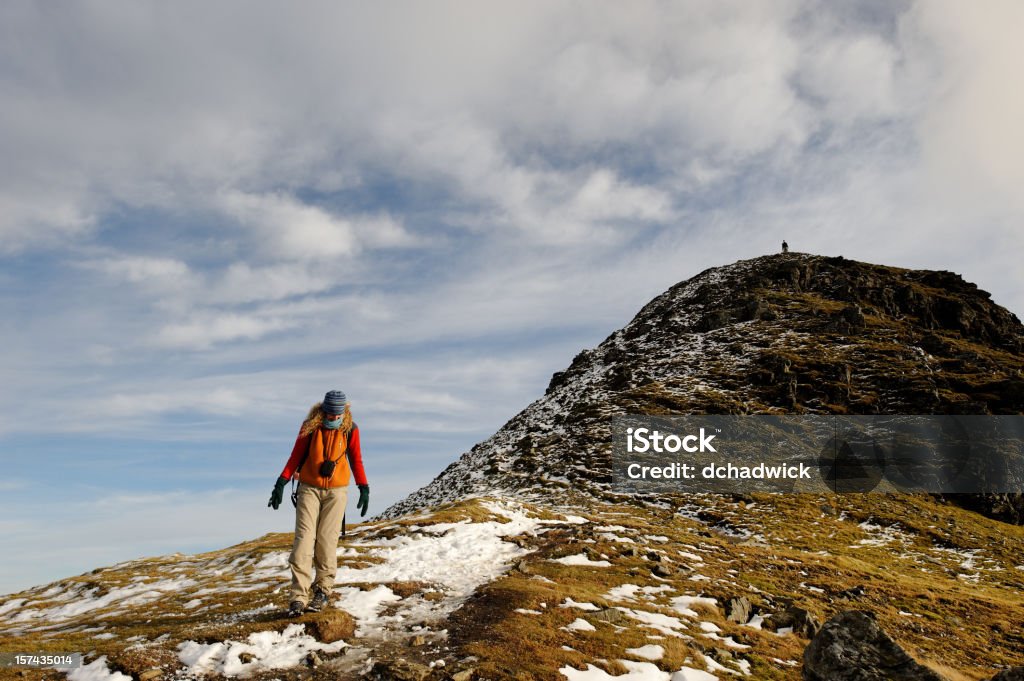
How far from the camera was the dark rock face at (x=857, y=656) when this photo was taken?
373 inches

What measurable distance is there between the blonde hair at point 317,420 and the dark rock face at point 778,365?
37.7 m

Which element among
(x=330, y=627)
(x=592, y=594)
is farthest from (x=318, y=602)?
(x=592, y=594)

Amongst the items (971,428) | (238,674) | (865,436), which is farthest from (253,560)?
(971,428)

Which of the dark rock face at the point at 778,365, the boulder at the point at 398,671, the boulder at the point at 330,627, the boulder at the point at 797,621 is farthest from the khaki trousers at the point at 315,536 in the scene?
the dark rock face at the point at 778,365

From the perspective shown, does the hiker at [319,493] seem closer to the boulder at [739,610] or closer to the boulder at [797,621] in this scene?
the boulder at [739,610]

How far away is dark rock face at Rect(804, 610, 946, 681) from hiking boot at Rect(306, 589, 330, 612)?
947 cm

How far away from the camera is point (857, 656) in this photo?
10.1 meters

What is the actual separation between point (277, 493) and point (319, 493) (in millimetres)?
864

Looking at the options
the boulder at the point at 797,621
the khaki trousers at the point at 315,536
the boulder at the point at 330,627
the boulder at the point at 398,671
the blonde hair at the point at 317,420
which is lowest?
the boulder at the point at 797,621

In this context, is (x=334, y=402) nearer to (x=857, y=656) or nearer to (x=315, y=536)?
(x=315, y=536)

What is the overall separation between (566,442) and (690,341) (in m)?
32.3

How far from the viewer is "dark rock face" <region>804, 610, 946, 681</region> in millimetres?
9462

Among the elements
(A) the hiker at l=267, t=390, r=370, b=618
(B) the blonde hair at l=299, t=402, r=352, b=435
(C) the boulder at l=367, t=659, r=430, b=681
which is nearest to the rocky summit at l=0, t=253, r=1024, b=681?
(C) the boulder at l=367, t=659, r=430, b=681

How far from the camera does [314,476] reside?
38.6 feet
